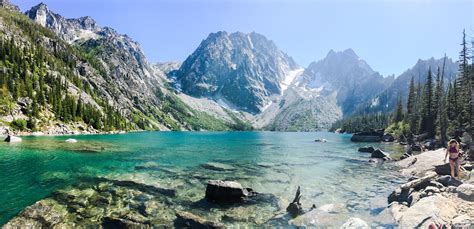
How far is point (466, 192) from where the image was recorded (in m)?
21.6

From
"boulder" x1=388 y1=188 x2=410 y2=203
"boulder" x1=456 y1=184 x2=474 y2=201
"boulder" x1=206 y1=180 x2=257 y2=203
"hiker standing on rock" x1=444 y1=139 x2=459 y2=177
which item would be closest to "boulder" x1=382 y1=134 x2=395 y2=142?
"hiker standing on rock" x1=444 y1=139 x2=459 y2=177

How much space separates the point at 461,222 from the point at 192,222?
16.8m

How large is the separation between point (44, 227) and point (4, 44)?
191 meters

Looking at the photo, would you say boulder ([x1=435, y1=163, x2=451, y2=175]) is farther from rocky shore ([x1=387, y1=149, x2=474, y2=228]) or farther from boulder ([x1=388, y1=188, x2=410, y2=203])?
boulder ([x1=388, y1=188, x2=410, y2=203])

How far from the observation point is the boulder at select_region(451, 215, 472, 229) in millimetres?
16558

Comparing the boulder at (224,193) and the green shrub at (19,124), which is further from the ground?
the green shrub at (19,124)

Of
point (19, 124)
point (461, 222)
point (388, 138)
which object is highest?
point (19, 124)

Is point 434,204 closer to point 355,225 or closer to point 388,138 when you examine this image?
point 355,225

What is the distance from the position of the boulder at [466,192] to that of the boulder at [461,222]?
4.32m

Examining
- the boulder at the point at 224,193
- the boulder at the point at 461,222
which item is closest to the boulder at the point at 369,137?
the boulder at the point at 224,193

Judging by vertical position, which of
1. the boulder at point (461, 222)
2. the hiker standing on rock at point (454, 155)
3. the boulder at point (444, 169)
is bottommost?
the boulder at point (461, 222)

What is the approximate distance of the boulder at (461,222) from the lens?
1656cm

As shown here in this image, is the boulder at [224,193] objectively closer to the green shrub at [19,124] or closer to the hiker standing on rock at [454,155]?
the hiker standing on rock at [454,155]

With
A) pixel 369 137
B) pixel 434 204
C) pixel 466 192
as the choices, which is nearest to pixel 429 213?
pixel 434 204
